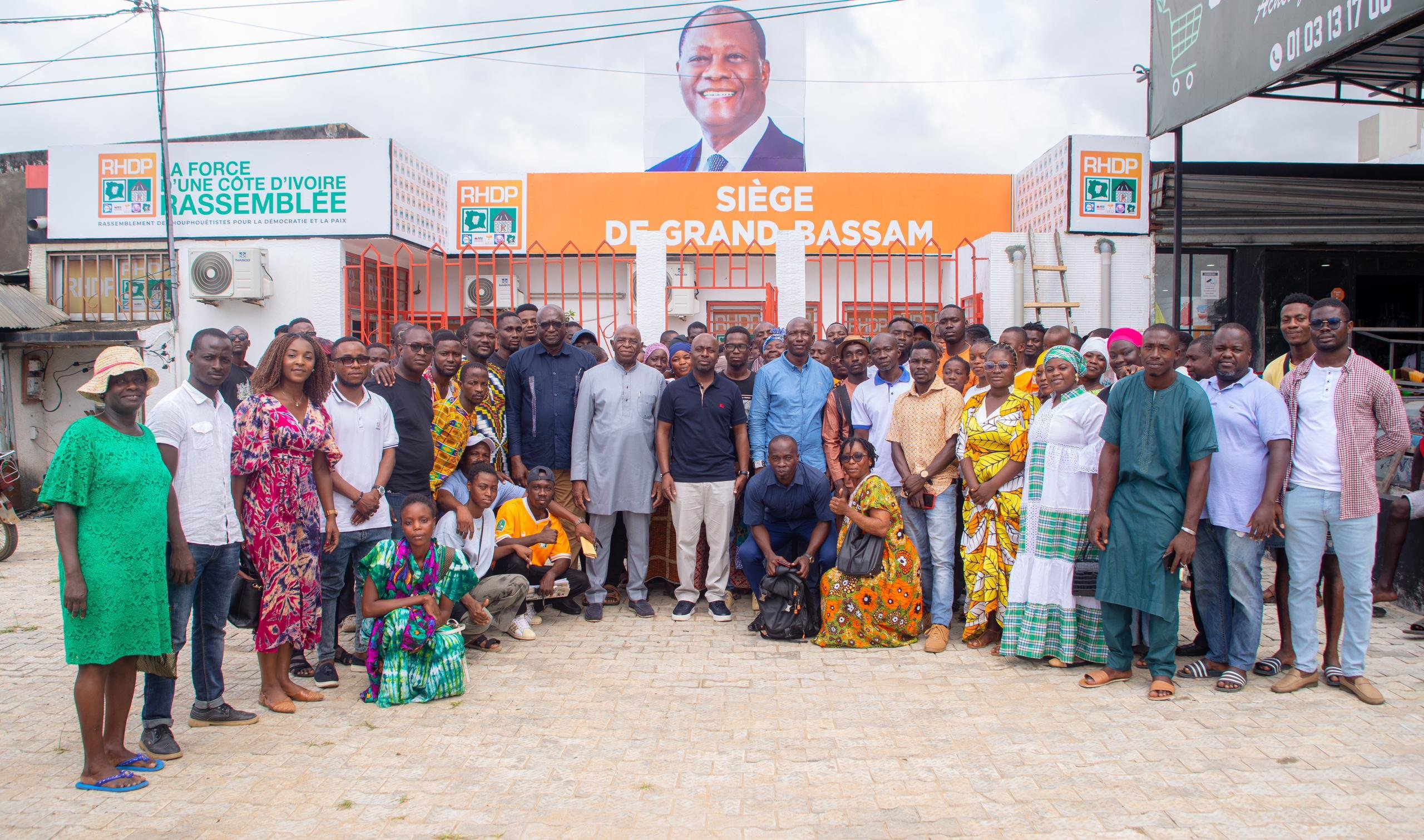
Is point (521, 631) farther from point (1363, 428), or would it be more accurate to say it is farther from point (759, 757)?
point (1363, 428)

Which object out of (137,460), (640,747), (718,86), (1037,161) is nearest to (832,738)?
(640,747)

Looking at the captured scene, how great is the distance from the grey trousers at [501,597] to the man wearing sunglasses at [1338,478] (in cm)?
412

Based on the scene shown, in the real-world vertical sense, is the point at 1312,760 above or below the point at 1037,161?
below

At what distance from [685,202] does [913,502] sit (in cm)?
861

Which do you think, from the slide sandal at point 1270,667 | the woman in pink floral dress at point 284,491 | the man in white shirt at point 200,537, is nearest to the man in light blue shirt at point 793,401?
the slide sandal at point 1270,667

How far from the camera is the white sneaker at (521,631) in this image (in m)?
5.89

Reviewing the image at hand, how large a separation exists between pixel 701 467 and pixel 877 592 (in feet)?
4.72

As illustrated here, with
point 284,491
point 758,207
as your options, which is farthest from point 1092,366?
point 758,207

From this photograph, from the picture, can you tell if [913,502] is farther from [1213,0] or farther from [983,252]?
[983,252]

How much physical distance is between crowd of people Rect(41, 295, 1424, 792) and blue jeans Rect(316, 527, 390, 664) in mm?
22

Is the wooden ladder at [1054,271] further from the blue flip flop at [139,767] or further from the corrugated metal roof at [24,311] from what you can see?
the corrugated metal roof at [24,311]

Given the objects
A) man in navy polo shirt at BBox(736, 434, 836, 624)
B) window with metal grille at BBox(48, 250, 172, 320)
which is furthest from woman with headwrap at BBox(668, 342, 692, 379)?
window with metal grille at BBox(48, 250, 172, 320)

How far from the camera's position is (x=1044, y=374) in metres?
5.19

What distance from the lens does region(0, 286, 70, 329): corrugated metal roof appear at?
1094cm
